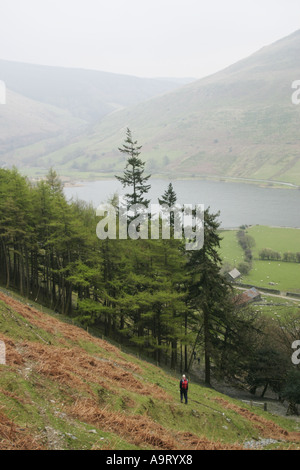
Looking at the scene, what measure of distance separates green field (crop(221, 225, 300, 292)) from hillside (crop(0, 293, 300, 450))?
71.9 m

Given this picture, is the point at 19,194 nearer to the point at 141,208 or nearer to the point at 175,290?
the point at 141,208

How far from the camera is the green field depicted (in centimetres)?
8858

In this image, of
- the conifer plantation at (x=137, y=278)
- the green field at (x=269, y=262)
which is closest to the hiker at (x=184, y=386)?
the conifer plantation at (x=137, y=278)

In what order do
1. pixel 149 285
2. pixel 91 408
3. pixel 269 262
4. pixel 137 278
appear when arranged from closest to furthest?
pixel 91 408 → pixel 137 278 → pixel 149 285 → pixel 269 262

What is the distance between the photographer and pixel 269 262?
10450 centimetres

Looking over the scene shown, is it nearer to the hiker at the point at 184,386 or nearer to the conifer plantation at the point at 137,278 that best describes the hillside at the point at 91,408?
the hiker at the point at 184,386

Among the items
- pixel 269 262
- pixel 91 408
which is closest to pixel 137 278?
pixel 91 408

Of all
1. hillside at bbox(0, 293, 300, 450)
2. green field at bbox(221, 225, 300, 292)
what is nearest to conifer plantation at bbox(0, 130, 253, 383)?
hillside at bbox(0, 293, 300, 450)

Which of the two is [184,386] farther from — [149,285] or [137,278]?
[149,285]

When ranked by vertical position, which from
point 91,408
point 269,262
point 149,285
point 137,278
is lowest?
point 269,262

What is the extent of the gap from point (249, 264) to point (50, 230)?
74995 mm

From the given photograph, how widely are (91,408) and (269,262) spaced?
101 meters

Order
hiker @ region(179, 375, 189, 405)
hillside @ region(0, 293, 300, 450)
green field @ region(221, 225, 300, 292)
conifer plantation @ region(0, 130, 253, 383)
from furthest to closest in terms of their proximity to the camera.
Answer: green field @ region(221, 225, 300, 292)
conifer plantation @ region(0, 130, 253, 383)
hiker @ region(179, 375, 189, 405)
hillside @ region(0, 293, 300, 450)

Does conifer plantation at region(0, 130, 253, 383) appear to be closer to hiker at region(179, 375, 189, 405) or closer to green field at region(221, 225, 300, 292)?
hiker at region(179, 375, 189, 405)
